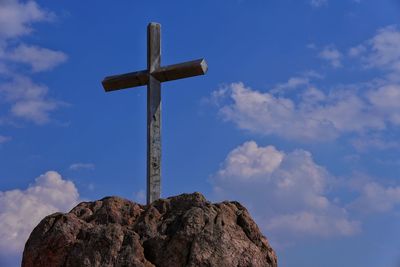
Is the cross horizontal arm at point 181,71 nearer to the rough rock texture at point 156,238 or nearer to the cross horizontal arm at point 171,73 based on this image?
the cross horizontal arm at point 171,73

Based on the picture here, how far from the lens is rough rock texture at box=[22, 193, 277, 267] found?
21.4 feet

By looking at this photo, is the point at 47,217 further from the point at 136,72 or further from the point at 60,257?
the point at 136,72

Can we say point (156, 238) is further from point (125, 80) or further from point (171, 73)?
point (125, 80)

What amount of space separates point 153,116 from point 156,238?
3782mm

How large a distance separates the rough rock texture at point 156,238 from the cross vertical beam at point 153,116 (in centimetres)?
218

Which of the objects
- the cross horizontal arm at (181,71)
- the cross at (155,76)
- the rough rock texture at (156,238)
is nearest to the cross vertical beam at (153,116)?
the cross at (155,76)

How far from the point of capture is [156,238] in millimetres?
6711

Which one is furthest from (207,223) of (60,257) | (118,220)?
(60,257)

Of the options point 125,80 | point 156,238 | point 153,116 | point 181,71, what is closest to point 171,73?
point 181,71

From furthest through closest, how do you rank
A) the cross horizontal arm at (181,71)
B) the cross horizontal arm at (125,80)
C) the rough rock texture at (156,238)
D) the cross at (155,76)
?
the cross horizontal arm at (125,80), the cross horizontal arm at (181,71), the cross at (155,76), the rough rock texture at (156,238)

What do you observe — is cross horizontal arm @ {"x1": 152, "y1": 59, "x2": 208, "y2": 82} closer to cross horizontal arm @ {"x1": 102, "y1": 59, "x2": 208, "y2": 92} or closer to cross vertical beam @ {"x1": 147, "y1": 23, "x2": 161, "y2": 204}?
cross horizontal arm @ {"x1": 102, "y1": 59, "x2": 208, "y2": 92}

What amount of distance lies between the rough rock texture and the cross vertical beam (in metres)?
2.18

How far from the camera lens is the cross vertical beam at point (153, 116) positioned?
32.0 ft

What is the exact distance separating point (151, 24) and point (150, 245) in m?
5.00
